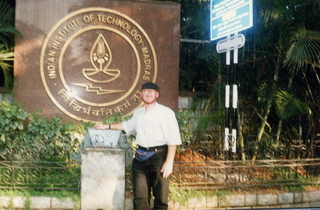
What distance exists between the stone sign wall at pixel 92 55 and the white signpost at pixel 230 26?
1065mm

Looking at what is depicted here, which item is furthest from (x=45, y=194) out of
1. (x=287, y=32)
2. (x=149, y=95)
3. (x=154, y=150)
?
(x=287, y=32)

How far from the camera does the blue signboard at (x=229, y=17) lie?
491 cm

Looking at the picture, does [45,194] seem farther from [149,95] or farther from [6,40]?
[6,40]

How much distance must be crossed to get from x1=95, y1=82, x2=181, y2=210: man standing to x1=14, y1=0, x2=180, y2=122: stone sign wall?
9.21 feet

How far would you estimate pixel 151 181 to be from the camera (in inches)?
137

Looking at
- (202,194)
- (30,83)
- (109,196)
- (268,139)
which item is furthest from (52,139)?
(268,139)

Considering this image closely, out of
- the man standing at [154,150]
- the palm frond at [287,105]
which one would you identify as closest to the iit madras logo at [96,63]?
the palm frond at [287,105]

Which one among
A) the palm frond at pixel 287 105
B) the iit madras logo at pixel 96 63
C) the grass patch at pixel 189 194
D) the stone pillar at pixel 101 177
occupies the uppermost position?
the iit madras logo at pixel 96 63

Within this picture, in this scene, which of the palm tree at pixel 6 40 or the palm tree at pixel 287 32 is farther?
the palm tree at pixel 6 40

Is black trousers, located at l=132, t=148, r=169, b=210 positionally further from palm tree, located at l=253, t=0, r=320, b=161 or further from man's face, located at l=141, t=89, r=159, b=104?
palm tree, located at l=253, t=0, r=320, b=161

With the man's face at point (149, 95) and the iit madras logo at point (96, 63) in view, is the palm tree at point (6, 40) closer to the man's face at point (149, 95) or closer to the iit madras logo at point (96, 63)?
the iit madras logo at point (96, 63)

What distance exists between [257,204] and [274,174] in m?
0.70

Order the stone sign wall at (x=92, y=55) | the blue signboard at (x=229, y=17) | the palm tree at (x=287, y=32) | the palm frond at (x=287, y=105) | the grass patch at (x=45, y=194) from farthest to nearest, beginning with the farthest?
the stone sign wall at (x=92, y=55)
the palm frond at (x=287, y=105)
the palm tree at (x=287, y=32)
the blue signboard at (x=229, y=17)
the grass patch at (x=45, y=194)

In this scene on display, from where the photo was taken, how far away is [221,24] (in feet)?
17.9
